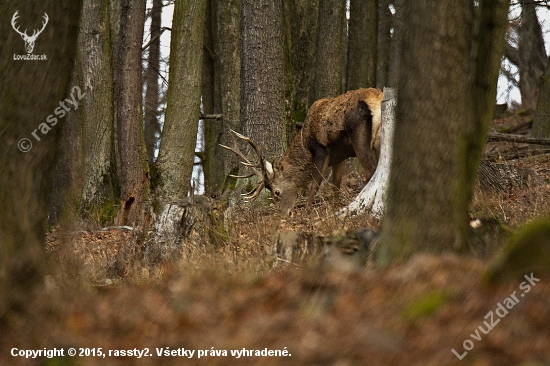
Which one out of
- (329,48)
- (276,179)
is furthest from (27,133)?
(329,48)

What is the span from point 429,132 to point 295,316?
1.76 meters

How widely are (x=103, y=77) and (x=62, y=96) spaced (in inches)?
367

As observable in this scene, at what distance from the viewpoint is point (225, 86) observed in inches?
672

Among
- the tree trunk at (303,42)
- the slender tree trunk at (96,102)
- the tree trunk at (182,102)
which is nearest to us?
the tree trunk at (182,102)

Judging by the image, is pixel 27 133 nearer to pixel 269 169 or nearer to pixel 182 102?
pixel 269 169

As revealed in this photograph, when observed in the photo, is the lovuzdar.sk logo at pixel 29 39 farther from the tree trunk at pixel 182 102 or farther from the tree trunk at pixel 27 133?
the tree trunk at pixel 182 102

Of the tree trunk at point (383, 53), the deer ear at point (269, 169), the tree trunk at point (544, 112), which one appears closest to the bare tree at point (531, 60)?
the tree trunk at point (383, 53)

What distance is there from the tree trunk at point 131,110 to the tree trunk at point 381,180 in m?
4.86

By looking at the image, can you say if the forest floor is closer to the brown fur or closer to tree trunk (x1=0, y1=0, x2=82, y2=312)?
tree trunk (x1=0, y1=0, x2=82, y2=312)

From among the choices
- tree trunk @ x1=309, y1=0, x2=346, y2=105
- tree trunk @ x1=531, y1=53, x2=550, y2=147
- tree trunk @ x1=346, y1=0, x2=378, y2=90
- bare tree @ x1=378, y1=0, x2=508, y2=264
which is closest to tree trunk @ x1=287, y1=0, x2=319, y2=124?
tree trunk @ x1=309, y1=0, x2=346, y2=105

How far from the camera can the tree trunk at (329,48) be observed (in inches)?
623

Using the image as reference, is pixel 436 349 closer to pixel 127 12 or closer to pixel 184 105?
pixel 184 105

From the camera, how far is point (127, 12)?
44.4 ft

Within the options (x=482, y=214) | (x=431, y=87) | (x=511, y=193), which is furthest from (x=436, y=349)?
(x=511, y=193)
